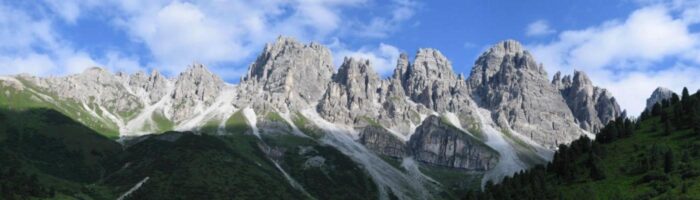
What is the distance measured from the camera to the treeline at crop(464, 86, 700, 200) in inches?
4754

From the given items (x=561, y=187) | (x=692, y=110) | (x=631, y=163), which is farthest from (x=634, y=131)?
(x=561, y=187)

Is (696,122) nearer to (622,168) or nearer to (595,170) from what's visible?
(622,168)

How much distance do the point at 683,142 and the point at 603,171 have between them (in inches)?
737

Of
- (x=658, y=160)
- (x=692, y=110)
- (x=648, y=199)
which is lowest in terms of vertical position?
(x=648, y=199)

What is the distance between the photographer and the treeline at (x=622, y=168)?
A: 120750 millimetres

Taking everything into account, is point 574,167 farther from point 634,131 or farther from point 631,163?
point 634,131

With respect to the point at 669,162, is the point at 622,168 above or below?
below

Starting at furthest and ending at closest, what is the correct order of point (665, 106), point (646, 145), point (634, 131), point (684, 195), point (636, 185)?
point (665, 106) < point (634, 131) < point (646, 145) < point (636, 185) < point (684, 195)

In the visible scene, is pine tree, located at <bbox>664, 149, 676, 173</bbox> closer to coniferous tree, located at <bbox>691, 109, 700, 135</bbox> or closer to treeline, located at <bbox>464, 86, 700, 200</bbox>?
treeline, located at <bbox>464, 86, 700, 200</bbox>

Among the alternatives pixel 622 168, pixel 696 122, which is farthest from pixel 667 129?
pixel 622 168

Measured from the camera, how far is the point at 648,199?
11300cm

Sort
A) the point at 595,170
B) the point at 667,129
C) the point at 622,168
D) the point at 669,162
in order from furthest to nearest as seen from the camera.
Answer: the point at 667,129, the point at 622,168, the point at 595,170, the point at 669,162

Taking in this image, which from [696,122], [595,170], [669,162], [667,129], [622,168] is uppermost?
[696,122]

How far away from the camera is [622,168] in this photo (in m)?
133
